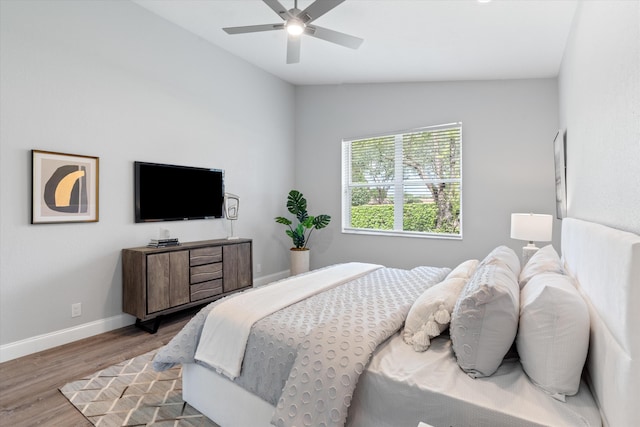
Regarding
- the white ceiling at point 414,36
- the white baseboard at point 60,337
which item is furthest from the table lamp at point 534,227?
the white baseboard at point 60,337

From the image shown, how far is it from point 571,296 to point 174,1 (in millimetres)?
3874

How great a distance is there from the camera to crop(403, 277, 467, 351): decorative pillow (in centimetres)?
154

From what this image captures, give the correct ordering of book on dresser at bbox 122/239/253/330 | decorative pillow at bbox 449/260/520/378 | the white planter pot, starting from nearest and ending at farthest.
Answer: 1. decorative pillow at bbox 449/260/520/378
2. book on dresser at bbox 122/239/253/330
3. the white planter pot

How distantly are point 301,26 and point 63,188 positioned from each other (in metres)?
2.43

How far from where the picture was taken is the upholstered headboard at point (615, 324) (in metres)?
0.90

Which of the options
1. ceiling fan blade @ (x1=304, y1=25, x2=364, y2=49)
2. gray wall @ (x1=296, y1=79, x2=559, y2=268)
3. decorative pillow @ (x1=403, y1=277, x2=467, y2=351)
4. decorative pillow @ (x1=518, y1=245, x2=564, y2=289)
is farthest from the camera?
gray wall @ (x1=296, y1=79, x2=559, y2=268)

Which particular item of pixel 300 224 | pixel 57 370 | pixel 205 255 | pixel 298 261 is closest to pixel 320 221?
pixel 300 224

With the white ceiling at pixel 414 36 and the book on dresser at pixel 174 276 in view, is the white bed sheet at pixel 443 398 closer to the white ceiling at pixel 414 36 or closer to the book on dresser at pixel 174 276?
the book on dresser at pixel 174 276

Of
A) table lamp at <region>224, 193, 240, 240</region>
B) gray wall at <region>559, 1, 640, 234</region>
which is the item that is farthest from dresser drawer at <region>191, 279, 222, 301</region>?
gray wall at <region>559, 1, 640, 234</region>

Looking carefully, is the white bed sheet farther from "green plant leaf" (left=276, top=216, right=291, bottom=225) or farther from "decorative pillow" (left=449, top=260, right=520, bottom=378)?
"green plant leaf" (left=276, top=216, right=291, bottom=225)

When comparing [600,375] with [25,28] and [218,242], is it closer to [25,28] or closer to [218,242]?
[218,242]

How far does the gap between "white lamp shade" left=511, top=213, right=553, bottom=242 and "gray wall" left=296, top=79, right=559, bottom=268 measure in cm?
74

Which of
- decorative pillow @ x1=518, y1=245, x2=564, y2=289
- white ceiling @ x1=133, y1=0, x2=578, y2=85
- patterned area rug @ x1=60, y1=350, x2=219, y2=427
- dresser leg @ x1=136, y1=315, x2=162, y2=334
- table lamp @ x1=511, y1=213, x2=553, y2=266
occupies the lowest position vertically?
patterned area rug @ x1=60, y1=350, x2=219, y2=427

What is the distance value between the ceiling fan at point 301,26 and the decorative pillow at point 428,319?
207cm
